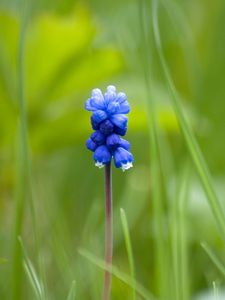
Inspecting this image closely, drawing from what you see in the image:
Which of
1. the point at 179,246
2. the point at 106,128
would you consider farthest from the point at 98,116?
the point at 179,246

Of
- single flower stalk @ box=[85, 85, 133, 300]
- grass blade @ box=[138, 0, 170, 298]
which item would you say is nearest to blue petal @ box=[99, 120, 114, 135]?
single flower stalk @ box=[85, 85, 133, 300]

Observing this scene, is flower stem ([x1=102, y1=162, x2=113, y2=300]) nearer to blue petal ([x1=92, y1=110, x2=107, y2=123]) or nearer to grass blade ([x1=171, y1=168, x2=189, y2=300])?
blue petal ([x1=92, y1=110, x2=107, y2=123])

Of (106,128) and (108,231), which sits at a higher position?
(106,128)

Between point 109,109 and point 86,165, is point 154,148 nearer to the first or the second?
point 109,109

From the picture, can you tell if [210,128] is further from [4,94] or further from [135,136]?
[4,94]

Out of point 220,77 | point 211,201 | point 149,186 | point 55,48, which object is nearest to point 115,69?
point 55,48

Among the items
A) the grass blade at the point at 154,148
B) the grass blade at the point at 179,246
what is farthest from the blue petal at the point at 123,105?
the grass blade at the point at 179,246
